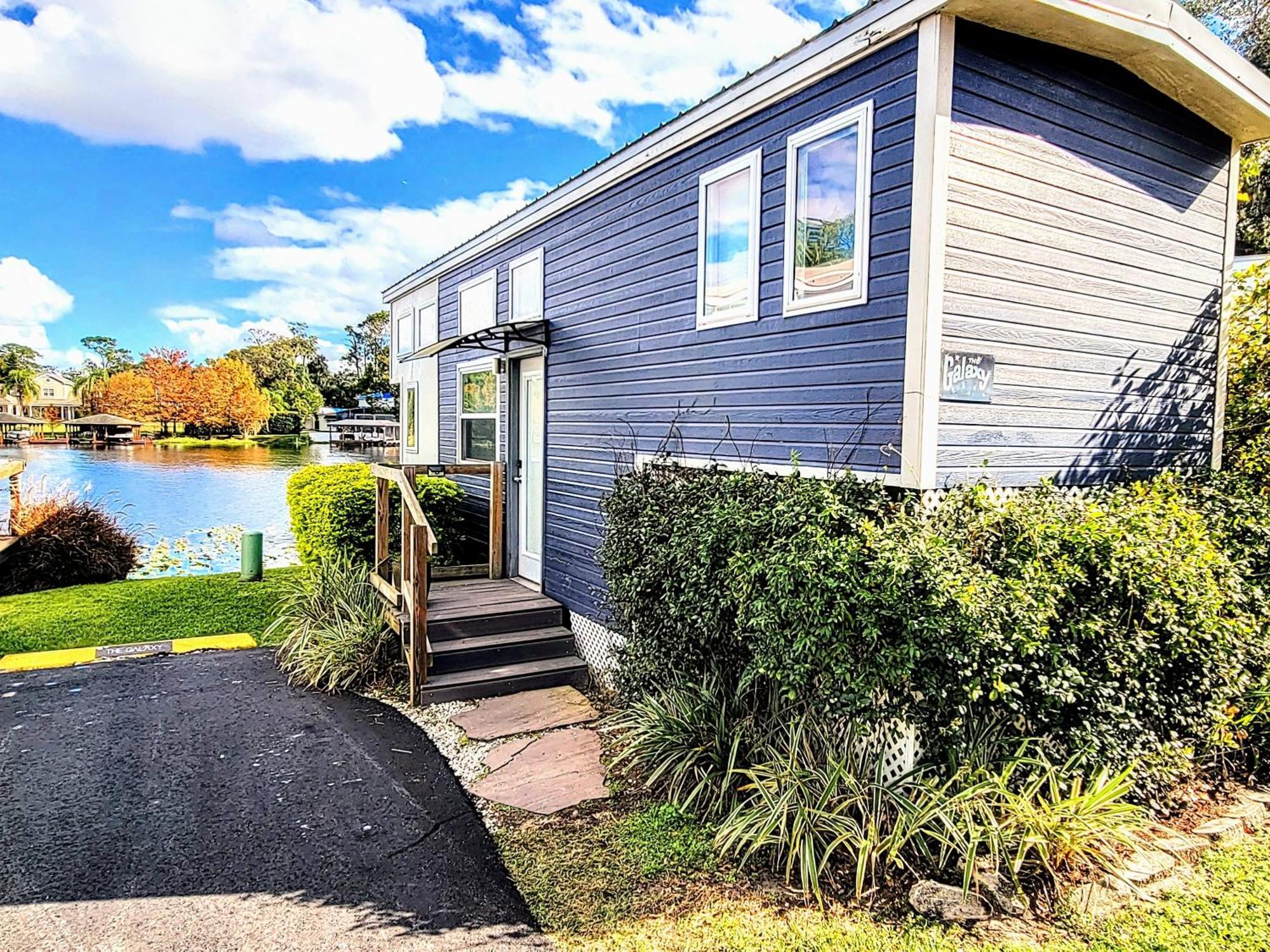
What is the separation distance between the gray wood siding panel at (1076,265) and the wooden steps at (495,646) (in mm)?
3555

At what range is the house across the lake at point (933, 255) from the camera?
11.5 feet

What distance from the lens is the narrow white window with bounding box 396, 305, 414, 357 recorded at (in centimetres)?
1048

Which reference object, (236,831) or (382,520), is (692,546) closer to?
(236,831)

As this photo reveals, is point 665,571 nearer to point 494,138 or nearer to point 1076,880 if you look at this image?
point 1076,880

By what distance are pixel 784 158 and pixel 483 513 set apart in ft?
16.9

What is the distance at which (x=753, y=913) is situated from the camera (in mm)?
2797

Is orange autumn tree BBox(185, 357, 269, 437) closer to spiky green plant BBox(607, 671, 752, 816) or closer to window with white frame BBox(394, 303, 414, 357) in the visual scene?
window with white frame BBox(394, 303, 414, 357)

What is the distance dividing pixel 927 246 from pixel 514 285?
501cm

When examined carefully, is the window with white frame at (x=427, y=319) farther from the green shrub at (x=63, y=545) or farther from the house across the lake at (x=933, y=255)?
the green shrub at (x=63, y=545)

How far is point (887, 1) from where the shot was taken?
3.52m

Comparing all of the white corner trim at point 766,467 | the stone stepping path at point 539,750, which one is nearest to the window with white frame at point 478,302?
the white corner trim at point 766,467

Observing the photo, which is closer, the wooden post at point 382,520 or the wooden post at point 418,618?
the wooden post at point 418,618

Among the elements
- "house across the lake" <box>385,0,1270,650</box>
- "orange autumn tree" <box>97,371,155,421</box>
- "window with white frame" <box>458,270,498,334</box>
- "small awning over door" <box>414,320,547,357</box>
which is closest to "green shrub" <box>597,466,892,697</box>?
"house across the lake" <box>385,0,1270,650</box>

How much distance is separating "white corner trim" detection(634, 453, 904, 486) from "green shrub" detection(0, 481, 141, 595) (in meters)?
9.19
